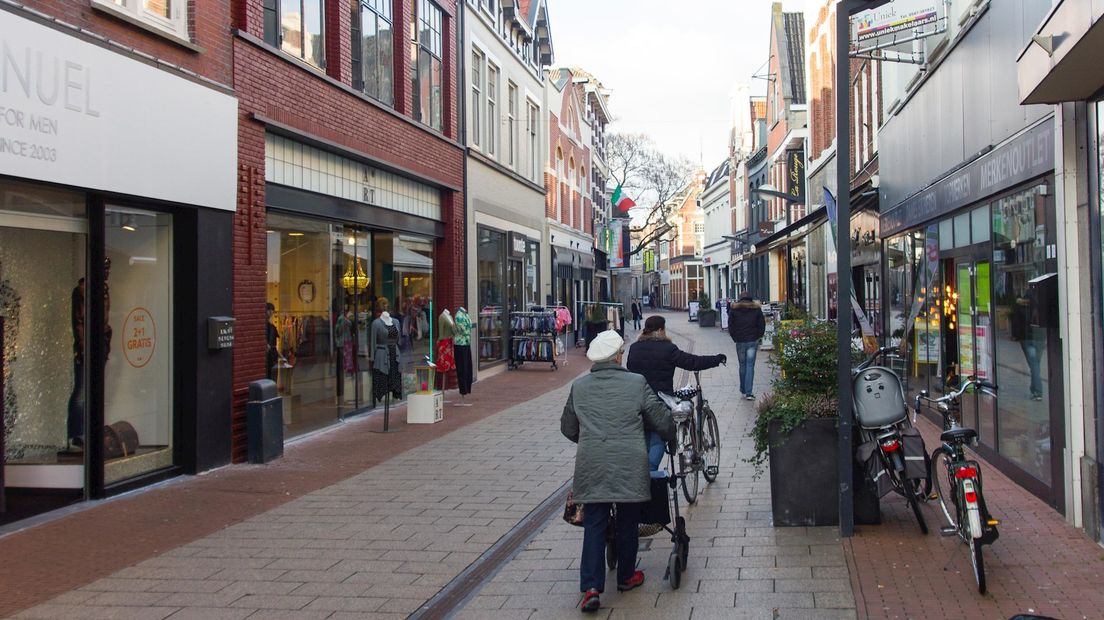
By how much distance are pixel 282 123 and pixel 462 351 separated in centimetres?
700

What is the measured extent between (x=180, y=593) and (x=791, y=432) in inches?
165

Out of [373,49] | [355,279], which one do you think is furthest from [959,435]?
[373,49]

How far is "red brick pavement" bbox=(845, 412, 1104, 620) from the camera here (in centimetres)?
511

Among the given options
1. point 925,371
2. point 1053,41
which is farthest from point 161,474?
point 925,371

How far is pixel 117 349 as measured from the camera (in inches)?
351

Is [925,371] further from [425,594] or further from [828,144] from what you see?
[828,144]

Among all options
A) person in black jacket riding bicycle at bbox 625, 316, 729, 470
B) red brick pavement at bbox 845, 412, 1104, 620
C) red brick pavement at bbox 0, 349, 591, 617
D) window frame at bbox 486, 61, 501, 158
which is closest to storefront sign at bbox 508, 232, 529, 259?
window frame at bbox 486, 61, 501, 158

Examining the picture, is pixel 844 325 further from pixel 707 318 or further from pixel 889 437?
pixel 707 318

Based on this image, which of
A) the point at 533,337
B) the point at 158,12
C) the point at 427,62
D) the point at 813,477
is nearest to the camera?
the point at 813,477

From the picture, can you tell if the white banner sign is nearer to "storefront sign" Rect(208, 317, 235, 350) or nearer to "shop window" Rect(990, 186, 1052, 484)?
"shop window" Rect(990, 186, 1052, 484)

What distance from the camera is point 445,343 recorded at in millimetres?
17688

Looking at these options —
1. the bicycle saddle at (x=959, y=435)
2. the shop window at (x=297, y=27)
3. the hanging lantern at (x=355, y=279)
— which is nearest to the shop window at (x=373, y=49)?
the shop window at (x=297, y=27)

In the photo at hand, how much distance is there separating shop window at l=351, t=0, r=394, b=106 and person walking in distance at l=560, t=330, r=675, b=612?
9547mm

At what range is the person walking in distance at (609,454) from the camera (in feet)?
17.5
